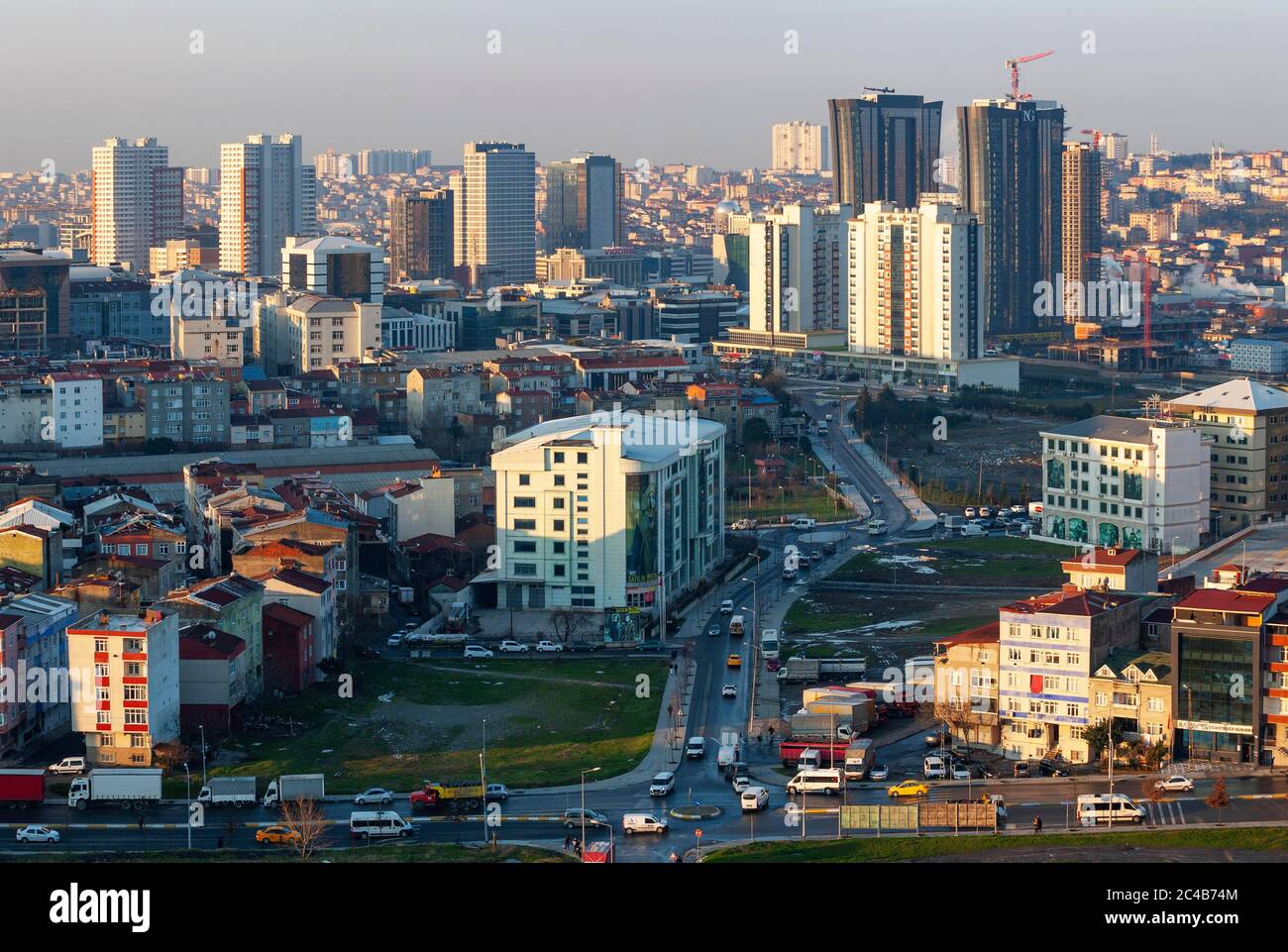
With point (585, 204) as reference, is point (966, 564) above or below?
below

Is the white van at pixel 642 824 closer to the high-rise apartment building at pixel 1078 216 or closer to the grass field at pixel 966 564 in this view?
the grass field at pixel 966 564

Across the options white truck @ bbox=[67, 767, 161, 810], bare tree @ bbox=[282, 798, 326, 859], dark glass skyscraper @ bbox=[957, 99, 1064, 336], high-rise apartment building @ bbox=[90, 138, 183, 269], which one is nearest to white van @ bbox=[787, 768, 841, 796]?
bare tree @ bbox=[282, 798, 326, 859]

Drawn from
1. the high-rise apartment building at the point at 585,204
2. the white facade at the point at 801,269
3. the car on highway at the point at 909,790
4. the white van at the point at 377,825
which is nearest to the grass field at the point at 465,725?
the white van at the point at 377,825

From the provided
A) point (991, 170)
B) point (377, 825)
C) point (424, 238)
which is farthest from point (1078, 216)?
point (377, 825)

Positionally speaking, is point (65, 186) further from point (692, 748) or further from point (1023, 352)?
point (692, 748)

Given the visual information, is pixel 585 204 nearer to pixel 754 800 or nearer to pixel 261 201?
pixel 261 201
